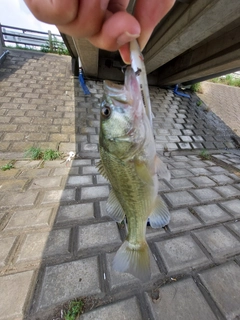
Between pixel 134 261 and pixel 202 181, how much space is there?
8.84 ft

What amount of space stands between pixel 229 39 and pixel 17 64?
7442mm

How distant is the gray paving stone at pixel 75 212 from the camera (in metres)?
2.28

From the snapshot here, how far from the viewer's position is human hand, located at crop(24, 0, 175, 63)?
74cm

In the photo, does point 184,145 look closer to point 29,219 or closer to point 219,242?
point 219,242

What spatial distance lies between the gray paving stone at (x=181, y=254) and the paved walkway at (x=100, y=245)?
1 cm

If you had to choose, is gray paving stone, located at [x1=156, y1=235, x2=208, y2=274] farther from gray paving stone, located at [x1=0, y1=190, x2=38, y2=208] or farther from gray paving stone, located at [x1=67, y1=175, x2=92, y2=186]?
gray paving stone, located at [x1=0, y1=190, x2=38, y2=208]

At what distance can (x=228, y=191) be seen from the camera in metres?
3.18

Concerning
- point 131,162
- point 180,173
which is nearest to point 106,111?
point 131,162

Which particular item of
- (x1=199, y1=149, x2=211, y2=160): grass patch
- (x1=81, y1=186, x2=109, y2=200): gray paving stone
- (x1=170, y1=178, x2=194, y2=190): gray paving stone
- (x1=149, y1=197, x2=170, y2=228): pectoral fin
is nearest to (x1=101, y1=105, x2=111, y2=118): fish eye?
(x1=149, y1=197, x2=170, y2=228): pectoral fin

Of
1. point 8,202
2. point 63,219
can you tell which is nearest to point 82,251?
point 63,219

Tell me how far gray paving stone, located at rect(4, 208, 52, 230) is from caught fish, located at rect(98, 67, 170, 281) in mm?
1381

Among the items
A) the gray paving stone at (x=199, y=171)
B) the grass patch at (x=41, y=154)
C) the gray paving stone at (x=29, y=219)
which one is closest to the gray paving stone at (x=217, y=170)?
the gray paving stone at (x=199, y=171)

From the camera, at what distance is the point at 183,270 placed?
174cm

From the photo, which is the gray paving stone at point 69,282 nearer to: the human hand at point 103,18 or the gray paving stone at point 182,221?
the gray paving stone at point 182,221
